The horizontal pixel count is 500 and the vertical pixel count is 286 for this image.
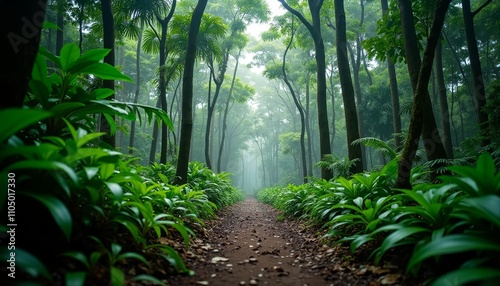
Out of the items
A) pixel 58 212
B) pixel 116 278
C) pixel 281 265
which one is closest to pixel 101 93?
pixel 58 212

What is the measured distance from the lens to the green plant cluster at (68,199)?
119 centimetres

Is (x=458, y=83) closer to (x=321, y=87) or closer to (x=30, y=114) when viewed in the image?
(x=321, y=87)

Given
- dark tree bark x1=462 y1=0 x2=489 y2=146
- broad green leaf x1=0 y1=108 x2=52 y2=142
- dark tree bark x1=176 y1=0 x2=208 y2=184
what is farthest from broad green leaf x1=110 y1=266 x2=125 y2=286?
dark tree bark x1=462 y1=0 x2=489 y2=146

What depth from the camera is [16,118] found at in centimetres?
113

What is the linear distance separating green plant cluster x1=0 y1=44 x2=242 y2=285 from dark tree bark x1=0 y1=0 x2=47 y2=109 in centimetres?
22

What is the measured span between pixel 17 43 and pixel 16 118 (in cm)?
68

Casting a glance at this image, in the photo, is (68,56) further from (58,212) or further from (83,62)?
(58,212)

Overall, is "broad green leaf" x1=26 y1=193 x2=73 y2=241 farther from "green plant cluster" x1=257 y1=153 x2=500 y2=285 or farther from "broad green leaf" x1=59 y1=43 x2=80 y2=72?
"green plant cluster" x1=257 y1=153 x2=500 y2=285

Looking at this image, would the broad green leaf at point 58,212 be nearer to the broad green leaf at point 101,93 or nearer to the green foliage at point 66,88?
the green foliage at point 66,88

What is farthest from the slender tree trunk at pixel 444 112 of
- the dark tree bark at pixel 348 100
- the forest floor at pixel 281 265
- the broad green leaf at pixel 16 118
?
the broad green leaf at pixel 16 118

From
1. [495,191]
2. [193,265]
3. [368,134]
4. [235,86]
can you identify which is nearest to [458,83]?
[368,134]

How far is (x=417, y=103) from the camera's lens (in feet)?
8.70

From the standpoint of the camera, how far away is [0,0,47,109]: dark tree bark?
144 centimetres

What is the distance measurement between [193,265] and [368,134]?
18.5m
